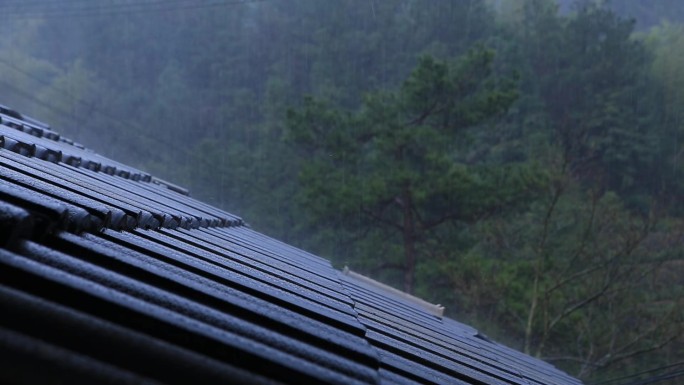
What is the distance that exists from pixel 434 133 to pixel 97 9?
93.6 feet

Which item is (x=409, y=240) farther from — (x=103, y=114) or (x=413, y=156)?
(x=103, y=114)

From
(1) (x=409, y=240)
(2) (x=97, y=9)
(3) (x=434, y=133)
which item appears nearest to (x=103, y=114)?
(2) (x=97, y=9)

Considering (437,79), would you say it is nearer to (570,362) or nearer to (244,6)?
(570,362)

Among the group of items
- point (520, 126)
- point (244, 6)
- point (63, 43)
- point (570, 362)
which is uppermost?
point (244, 6)

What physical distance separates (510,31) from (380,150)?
53.6 ft

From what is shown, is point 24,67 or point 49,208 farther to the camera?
point 24,67

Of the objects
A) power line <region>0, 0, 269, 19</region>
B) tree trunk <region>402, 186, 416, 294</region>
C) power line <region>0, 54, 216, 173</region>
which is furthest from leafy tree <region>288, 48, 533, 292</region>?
power line <region>0, 0, 269, 19</region>

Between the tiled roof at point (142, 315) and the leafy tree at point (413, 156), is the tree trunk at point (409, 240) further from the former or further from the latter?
the tiled roof at point (142, 315)

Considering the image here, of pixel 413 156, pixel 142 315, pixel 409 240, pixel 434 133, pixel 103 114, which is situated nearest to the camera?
pixel 142 315

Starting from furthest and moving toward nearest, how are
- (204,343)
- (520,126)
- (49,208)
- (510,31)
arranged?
(510,31)
(520,126)
(49,208)
(204,343)

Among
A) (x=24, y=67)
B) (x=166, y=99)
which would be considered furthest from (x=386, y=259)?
(x=24, y=67)

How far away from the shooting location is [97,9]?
44.0 metres

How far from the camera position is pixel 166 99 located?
40375 millimetres

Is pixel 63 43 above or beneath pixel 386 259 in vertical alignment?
above
